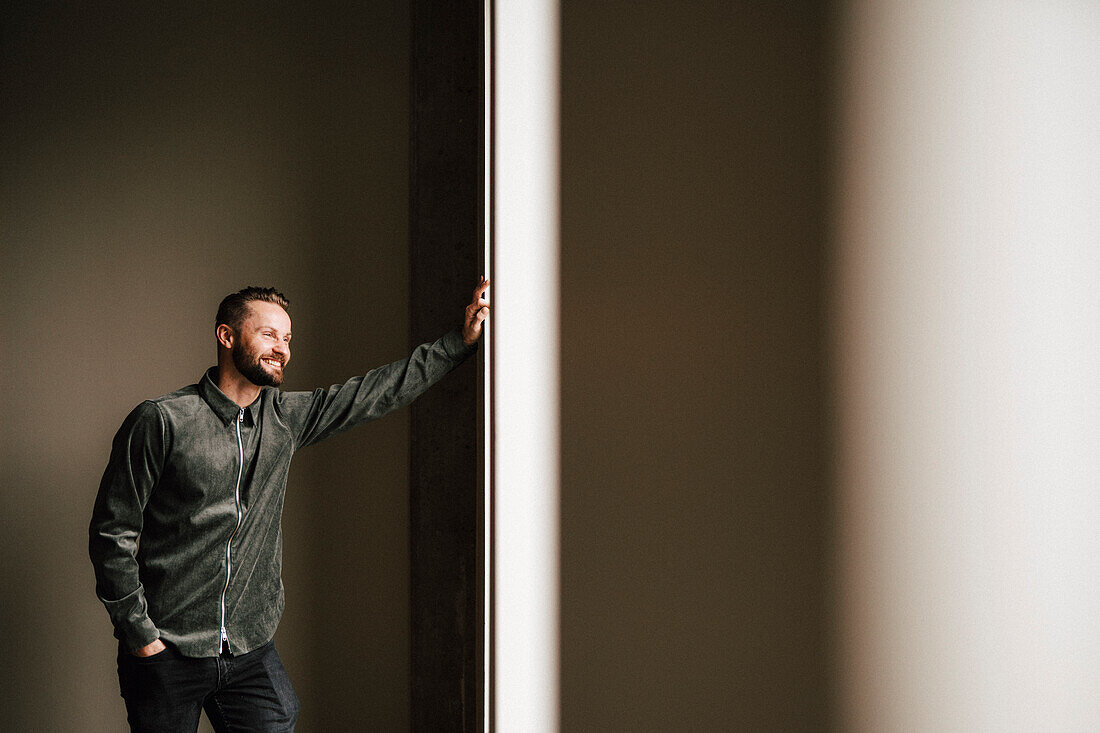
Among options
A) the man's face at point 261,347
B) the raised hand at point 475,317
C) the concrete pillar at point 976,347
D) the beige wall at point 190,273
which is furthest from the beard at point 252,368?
the concrete pillar at point 976,347

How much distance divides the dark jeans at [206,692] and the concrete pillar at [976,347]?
4.78 ft

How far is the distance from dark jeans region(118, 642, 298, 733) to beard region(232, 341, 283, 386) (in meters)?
0.51

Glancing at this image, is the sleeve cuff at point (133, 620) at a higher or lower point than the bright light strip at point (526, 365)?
lower

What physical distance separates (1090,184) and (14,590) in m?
2.42

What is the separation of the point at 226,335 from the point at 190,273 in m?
0.65

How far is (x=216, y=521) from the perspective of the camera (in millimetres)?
1309

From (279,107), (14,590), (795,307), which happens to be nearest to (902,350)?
(795,307)

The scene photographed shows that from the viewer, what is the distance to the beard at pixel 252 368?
137cm

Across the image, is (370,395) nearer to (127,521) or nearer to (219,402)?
(219,402)

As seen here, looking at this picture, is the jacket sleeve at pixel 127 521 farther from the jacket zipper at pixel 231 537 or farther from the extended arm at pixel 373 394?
the extended arm at pixel 373 394

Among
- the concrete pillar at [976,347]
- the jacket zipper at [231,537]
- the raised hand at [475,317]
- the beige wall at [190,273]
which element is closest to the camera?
the concrete pillar at [976,347]

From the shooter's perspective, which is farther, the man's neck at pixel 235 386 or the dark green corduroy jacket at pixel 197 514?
the man's neck at pixel 235 386

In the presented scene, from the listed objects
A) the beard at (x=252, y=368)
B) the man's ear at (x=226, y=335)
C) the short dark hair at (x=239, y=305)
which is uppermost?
the short dark hair at (x=239, y=305)

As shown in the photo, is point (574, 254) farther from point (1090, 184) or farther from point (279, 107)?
point (279, 107)
